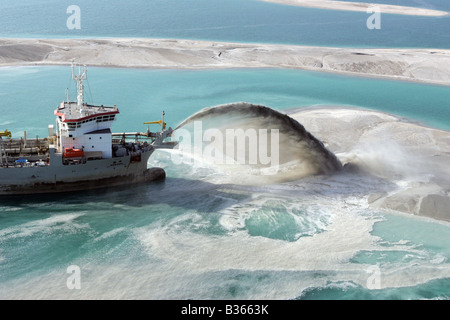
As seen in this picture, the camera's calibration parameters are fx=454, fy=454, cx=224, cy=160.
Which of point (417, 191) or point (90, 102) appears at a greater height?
point (90, 102)

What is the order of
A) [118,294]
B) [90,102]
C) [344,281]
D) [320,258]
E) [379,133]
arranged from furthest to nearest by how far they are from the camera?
[90,102], [379,133], [320,258], [344,281], [118,294]

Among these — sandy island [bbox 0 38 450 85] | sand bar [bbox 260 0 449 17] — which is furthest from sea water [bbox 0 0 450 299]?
sand bar [bbox 260 0 449 17]

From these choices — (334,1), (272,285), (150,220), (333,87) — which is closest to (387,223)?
(272,285)

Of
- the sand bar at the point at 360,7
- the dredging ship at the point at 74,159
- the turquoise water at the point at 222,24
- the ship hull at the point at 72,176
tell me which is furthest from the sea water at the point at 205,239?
the sand bar at the point at 360,7

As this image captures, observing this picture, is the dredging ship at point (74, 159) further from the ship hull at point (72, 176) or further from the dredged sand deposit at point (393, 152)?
the dredged sand deposit at point (393, 152)

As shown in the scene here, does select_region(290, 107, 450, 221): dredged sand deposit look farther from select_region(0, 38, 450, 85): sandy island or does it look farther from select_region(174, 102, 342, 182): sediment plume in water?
select_region(0, 38, 450, 85): sandy island

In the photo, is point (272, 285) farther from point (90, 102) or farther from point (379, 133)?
point (90, 102)

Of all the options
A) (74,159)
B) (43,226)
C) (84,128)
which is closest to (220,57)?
(84,128)
